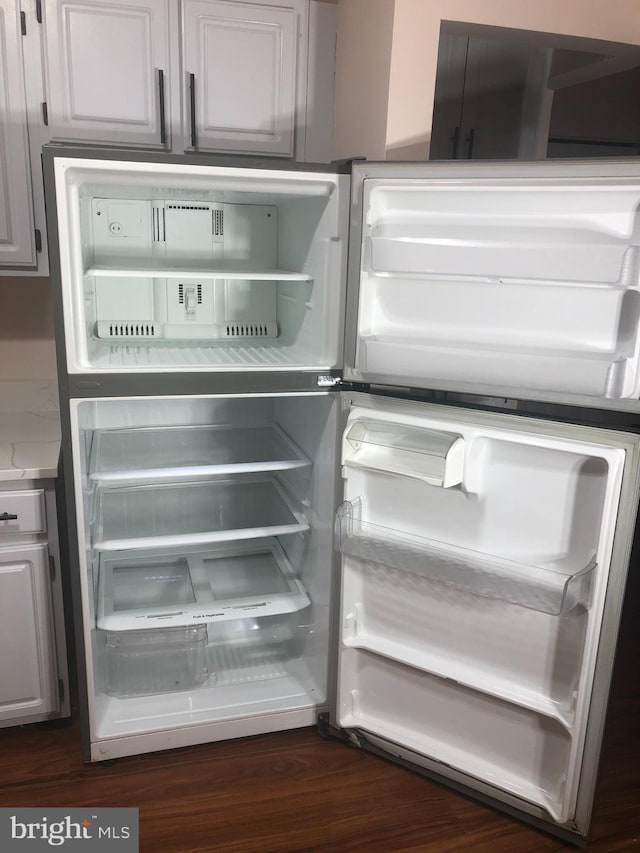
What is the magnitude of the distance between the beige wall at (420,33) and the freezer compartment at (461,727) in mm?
1441

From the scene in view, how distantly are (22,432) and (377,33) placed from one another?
1536 mm

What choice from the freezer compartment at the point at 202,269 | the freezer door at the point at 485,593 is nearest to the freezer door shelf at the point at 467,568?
the freezer door at the point at 485,593

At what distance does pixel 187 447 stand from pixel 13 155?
1.03 m

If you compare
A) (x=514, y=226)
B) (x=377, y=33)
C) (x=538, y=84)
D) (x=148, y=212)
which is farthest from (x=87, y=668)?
(x=538, y=84)

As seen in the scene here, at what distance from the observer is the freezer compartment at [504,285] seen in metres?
1.43

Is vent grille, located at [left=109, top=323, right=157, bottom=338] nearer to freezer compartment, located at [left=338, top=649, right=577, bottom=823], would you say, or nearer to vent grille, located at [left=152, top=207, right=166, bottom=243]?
vent grille, located at [left=152, top=207, right=166, bottom=243]

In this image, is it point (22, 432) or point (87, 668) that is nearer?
point (87, 668)

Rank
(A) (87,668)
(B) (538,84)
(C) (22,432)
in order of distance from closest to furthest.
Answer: (A) (87,668), (C) (22,432), (B) (538,84)

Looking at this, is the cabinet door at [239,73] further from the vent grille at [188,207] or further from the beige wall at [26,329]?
the beige wall at [26,329]

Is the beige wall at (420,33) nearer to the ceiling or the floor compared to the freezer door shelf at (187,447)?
nearer to the ceiling

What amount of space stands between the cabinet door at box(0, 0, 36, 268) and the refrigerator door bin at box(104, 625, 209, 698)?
1.17m

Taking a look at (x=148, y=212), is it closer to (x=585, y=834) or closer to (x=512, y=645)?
(x=512, y=645)

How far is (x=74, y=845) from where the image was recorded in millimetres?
1621

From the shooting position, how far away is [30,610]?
1.91m
